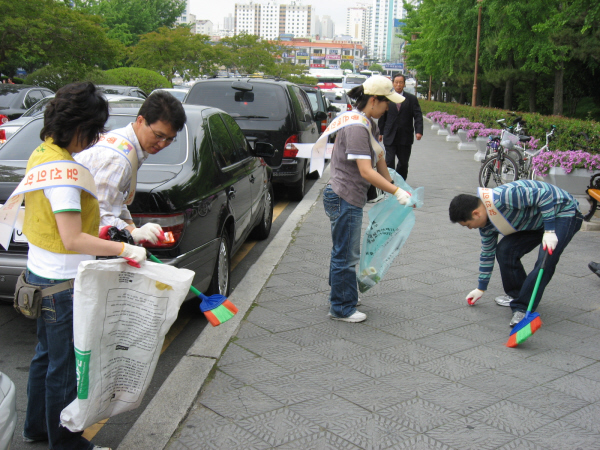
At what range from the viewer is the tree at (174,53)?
110 feet

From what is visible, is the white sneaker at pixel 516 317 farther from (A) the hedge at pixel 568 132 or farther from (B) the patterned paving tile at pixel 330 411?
(A) the hedge at pixel 568 132

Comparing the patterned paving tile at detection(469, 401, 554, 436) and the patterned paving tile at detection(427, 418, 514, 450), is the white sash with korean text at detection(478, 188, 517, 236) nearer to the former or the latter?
the patterned paving tile at detection(469, 401, 554, 436)

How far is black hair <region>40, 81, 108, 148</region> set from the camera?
8.00 feet

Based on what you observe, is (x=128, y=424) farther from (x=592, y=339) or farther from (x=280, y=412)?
(x=592, y=339)

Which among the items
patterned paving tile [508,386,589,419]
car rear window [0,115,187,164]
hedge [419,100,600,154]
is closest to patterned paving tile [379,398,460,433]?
patterned paving tile [508,386,589,419]

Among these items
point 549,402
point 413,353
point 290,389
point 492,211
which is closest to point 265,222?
point 492,211

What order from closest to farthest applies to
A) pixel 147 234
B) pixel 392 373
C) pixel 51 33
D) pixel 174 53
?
1. pixel 147 234
2. pixel 392 373
3. pixel 51 33
4. pixel 174 53

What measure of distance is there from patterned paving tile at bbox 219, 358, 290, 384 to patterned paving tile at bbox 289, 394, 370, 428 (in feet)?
1.27

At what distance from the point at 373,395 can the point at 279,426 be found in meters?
0.63

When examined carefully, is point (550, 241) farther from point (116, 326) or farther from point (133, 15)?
point (133, 15)

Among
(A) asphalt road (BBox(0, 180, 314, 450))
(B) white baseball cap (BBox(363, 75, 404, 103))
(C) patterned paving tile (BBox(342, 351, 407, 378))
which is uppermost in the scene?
(B) white baseball cap (BBox(363, 75, 404, 103))

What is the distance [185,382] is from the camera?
140 inches

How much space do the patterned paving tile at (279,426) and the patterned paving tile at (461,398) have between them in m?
0.75

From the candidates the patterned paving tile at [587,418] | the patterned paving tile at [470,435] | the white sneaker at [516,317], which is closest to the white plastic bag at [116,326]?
the patterned paving tile at [470,435]
